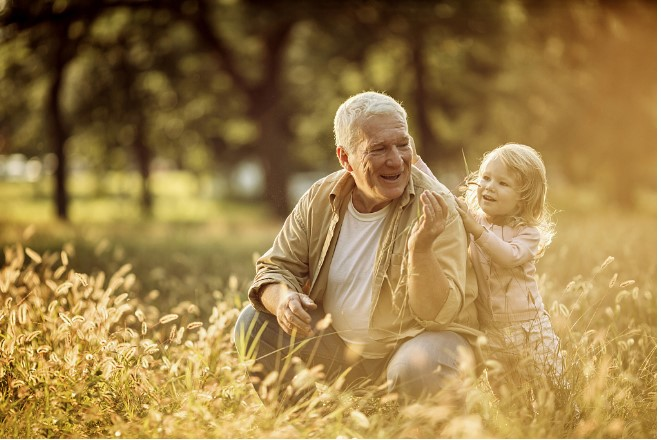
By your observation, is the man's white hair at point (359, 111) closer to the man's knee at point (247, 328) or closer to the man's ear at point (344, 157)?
the man's ear at point (344, 157)

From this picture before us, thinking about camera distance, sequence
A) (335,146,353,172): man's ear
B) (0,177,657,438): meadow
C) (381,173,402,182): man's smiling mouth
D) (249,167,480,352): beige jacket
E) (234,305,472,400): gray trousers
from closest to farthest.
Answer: (0,177,657,438): meadow < (234,305,472,400): gray trousers < (249,167,480,352): beige jacket < (381,173,402,182): man's smiling mouth < (335,146,353,172): man's ear

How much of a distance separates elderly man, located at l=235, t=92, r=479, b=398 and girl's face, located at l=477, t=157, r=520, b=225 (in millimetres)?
375

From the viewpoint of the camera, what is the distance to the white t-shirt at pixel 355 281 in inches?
153

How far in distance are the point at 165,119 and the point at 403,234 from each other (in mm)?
18815

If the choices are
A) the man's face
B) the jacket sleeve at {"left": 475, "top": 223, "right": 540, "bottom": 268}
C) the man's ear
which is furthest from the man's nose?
the jacket sleeve at {"left": 475, "top": 223, "right": 540, "bottom": 268}

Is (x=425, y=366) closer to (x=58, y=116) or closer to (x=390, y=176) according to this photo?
(x=390, y=176)

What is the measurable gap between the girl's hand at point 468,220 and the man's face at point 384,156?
29cm

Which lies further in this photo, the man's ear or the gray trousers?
the man's ear

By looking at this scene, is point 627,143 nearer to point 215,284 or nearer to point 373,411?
point 215,284

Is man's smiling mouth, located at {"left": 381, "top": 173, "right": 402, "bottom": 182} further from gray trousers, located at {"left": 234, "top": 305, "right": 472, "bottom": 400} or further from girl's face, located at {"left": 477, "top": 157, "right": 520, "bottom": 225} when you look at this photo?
gray trousers, located at {"left": 234, "top": 305, "right": 472, "bottom": 400}

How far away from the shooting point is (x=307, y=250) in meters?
4.12

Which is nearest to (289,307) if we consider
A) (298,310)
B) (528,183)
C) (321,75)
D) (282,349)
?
(298,310)

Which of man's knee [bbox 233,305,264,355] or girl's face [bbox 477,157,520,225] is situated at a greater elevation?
girl's face [bbox 477,157,520,225]

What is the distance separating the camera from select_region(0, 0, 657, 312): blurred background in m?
13.3
